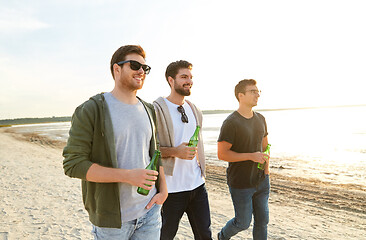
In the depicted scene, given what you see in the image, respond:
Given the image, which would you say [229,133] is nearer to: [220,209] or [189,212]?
[189,212]

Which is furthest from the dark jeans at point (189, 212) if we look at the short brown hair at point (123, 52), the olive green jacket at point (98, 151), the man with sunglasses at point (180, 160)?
the short brown hair at point (123, 52)

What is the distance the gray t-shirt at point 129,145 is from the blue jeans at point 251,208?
1.85 m

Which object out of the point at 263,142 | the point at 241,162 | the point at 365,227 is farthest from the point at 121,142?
the point at 365,227

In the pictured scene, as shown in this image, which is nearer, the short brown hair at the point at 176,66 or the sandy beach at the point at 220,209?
the short brown hair at the point at 176,66

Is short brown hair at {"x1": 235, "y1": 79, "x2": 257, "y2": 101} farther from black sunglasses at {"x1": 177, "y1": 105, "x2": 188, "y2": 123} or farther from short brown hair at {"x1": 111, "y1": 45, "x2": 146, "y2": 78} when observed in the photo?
short brown hair at {"x1": 111, "y1": 45, "x2": 146, "y2": 78}

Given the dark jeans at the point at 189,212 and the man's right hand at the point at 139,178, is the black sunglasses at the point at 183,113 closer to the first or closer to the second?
the dark jeans at the point at 189,212

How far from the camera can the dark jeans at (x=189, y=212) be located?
10.6ft

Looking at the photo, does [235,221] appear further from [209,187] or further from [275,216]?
[209,187]

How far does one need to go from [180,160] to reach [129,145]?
4.39 ft

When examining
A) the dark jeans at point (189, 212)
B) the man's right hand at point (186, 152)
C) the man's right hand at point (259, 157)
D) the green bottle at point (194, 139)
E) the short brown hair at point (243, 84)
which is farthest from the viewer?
the short brown hair at point (243, 84)

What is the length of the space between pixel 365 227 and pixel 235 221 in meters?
3.36

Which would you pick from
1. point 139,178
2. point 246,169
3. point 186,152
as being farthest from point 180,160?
point 139,178

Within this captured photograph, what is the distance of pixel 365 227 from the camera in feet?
17.6

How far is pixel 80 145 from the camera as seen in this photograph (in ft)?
6.17
